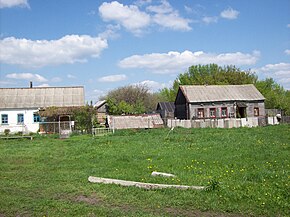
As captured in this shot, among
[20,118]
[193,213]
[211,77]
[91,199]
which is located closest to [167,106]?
[211,77]

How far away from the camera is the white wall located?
125 feet

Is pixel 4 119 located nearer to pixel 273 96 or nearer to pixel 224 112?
pixel 224 112

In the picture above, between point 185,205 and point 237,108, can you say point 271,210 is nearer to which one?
point 185,205

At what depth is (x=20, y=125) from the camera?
3897 cm

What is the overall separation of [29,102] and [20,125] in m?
3.48

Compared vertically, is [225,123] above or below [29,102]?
below

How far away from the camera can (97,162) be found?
1386 centimetres

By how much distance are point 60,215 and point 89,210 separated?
0.63 m

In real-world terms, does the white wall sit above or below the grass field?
above

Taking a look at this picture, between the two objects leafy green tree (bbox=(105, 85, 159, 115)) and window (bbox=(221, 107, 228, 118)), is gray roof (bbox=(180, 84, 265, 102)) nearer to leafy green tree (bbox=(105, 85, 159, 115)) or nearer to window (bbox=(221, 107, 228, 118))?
window (bbox=(221, 107, 228, 118))

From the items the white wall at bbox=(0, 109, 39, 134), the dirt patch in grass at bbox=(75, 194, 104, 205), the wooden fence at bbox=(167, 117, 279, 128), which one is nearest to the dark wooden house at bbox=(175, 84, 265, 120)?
the wooden fence at bbox=(167, 117, 279, 128)

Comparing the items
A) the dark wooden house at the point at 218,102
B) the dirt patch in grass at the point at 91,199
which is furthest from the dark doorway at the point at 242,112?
the dirt patch in grass at the point at 91,199

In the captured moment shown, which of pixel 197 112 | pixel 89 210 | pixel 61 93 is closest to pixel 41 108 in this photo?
pixel 61 93

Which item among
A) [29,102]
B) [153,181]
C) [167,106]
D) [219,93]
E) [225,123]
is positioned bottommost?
[153,181]
